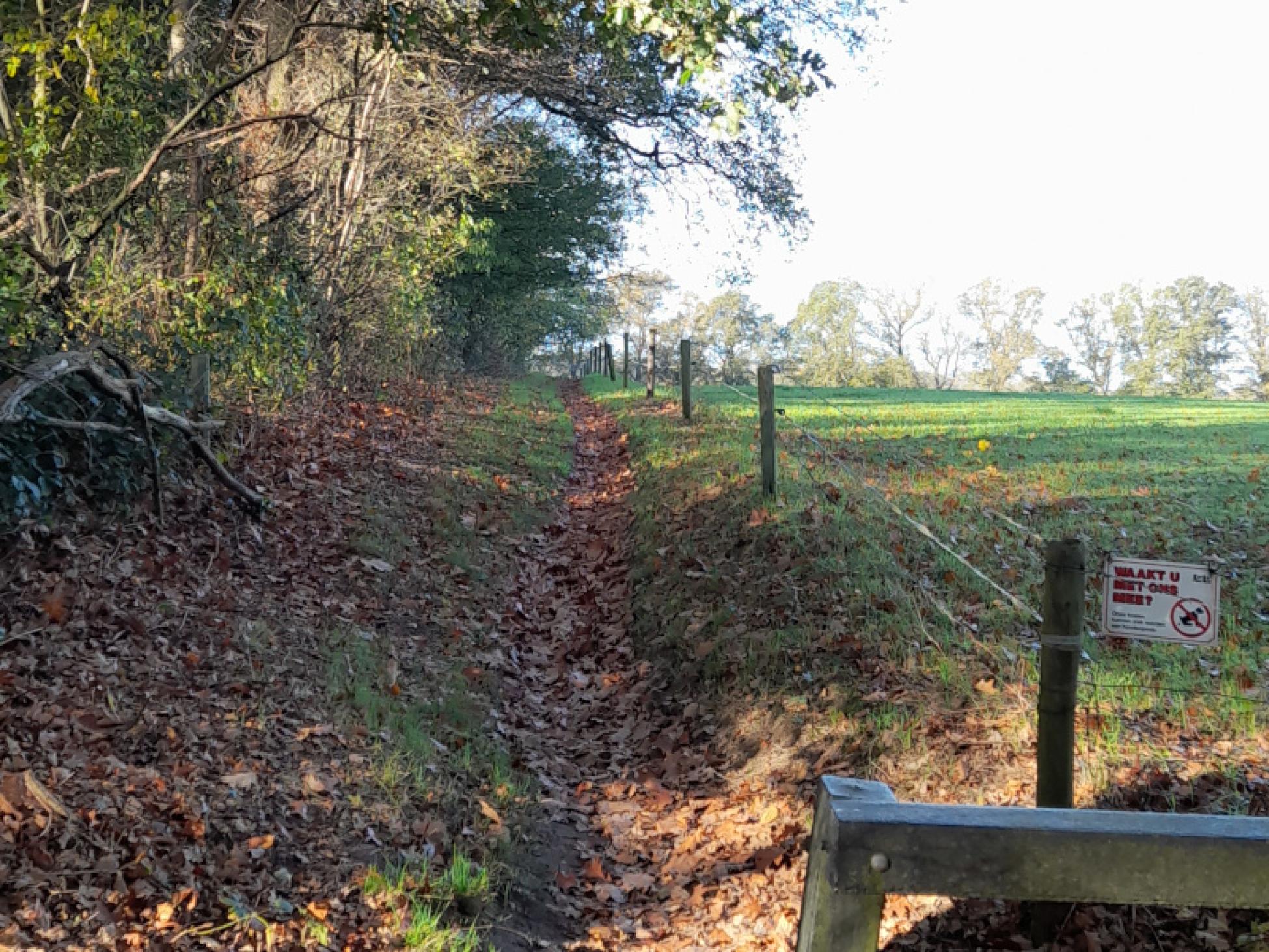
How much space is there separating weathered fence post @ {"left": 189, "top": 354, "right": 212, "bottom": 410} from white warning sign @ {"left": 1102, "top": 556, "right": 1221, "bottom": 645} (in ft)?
26.6

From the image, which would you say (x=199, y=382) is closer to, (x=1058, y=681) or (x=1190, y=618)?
(x=1058, y=681)

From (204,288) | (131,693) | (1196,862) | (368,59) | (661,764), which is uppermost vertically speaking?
(368,59)

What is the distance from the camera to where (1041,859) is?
2.43m

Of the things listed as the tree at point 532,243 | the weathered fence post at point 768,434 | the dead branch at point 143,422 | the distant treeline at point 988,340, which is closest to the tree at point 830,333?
the distant treeline at point 988,340

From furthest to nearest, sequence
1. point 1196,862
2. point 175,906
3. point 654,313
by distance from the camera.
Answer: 1. point 654,313
2. point 175,906
3. point 1196,862

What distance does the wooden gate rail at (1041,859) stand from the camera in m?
2.39

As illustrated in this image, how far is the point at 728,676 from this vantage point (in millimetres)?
6844

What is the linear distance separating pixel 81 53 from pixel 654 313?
77.4 m

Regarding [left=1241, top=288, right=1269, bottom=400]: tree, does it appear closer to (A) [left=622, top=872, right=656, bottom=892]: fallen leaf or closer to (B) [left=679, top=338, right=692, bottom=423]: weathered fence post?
(B) [left=679, top=338, right=692, bottom=423]: weathered fence post

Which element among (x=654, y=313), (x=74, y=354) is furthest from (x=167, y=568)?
(x=654, y=313)

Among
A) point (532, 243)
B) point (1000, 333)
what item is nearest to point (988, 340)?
point (1000, 333)

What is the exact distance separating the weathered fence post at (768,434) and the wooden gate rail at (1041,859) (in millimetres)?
7127

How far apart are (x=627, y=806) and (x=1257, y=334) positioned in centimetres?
7666

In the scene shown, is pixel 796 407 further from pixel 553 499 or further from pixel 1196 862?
pixel 1196 862
